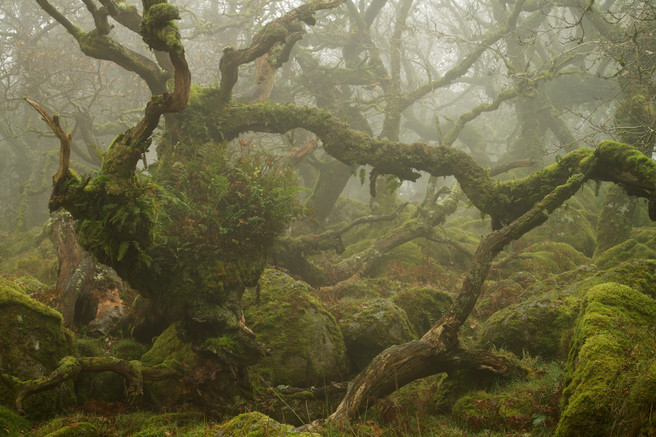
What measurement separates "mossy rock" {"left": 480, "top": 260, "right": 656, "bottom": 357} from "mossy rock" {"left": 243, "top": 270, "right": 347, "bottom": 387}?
8.90 ft

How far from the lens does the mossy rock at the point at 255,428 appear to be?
367cm

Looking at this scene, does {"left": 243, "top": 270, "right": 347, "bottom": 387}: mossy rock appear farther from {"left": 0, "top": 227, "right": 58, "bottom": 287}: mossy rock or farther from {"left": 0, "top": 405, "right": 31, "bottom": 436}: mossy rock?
{"left": 0, "top": 227, "right": 58, "bottom": 287}: mossy rock

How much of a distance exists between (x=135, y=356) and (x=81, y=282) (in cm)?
211

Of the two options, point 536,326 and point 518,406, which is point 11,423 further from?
point 536,326

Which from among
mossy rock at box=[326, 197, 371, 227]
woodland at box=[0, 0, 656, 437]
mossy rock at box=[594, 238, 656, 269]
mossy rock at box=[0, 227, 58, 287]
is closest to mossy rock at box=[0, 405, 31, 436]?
woodland at box=[0, 0, 656, 437]

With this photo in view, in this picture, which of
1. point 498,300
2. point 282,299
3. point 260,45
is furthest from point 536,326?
point 260,45

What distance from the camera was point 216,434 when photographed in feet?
13.5

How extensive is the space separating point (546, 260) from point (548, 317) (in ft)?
20.0

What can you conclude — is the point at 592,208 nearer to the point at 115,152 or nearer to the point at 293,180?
the point at 293,180

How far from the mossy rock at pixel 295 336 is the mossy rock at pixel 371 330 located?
320mm

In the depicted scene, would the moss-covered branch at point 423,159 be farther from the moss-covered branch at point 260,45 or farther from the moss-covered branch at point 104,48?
the moss-covered branch at point 104,48

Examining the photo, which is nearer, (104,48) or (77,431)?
(77,431)

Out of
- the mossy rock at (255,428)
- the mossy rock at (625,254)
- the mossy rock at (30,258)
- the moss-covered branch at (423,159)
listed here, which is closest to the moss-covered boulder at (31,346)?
the mossy rock at (255,428)

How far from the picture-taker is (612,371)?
353 centimetres
